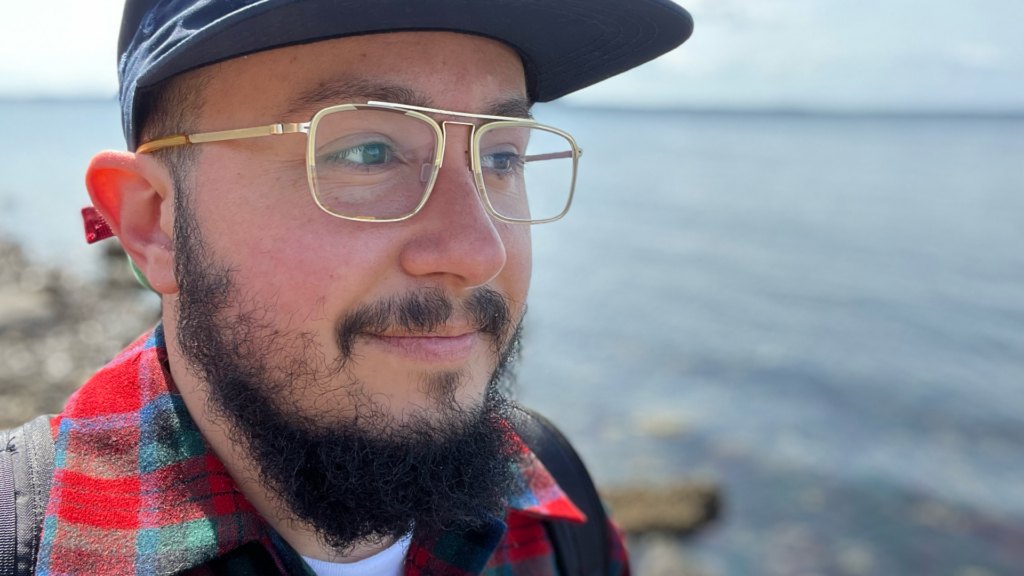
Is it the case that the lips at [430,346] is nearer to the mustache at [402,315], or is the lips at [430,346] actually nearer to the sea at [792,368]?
the mustache at [402,315]

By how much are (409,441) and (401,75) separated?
2.86 feet

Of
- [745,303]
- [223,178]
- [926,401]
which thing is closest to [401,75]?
[223,178]

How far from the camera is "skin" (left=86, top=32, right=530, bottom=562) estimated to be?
65.3 inches

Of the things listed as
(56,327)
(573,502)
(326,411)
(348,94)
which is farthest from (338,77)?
(56,327)

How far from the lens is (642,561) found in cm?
693

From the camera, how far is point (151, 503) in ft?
5.19

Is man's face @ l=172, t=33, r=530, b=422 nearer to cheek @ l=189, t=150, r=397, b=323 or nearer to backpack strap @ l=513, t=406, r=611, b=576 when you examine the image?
cheek @ l=189, t=150, r=397, b=323

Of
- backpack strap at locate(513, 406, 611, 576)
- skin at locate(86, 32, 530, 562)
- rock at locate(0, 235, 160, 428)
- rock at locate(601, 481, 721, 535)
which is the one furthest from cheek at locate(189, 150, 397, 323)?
rock at locate(601, 481, 721, 535)

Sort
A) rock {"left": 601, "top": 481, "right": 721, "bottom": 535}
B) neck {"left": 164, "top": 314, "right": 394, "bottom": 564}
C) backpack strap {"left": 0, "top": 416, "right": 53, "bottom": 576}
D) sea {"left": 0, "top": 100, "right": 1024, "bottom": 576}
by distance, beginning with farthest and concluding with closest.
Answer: sea {"left": 0, "top": 100, "right": 1024, "bottom": 576} < rock {"left": 601, "top": 481, "right": 721, "bottom": 535} < neck {"left": 164, "top": 314, "right": 394, "bottom": 564} < backpack strap {"left": 0, "top": 416, "right": 53, "bottom": 576}

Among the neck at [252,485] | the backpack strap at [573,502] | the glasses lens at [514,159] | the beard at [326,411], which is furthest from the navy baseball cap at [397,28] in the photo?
the backpack strap at [573,502]

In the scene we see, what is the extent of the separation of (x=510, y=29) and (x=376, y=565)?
142cm

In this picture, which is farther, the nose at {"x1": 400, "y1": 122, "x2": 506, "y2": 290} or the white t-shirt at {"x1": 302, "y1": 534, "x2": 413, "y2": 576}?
the white t-shirt at {"x1": 302, "y1": 534, "x2": 413, "y2": 576}

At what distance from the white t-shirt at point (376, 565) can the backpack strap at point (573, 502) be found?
1.55 ft

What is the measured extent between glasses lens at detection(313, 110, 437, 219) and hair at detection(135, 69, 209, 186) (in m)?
0.34
